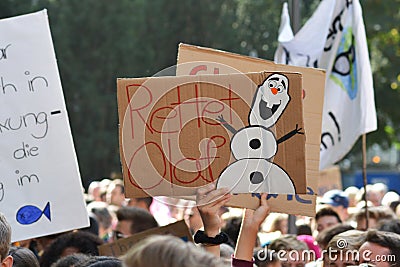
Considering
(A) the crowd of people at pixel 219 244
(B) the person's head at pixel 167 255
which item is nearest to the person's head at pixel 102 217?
(A) the crowd of people at pixel 219 244

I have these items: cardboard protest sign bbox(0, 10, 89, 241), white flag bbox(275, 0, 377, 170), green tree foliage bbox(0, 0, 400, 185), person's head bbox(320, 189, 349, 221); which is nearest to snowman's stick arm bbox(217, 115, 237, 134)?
cardboard protest sign bbox(0, 10, 89, 241)

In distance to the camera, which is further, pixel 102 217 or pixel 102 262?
pixel 102 217

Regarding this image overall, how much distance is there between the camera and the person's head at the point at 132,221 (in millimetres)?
7227

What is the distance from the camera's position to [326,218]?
7863 mm

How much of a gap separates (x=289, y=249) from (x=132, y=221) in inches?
65.5

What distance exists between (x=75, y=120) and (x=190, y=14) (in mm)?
5071

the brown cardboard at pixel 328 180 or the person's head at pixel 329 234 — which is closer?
the person's head at pixel 329 234

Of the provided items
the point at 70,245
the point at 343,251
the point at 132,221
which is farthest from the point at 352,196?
the point at 343,251

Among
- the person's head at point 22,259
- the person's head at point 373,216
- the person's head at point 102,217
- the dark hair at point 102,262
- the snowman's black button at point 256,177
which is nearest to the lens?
the dark hair at point 102,262

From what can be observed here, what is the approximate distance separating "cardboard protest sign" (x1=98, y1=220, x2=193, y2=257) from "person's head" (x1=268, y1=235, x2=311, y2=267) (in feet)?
1.63

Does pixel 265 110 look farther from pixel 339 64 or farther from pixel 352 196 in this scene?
pixel 352 196

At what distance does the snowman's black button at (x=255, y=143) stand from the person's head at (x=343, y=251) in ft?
3.49

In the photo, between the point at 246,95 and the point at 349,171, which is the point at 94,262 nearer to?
the point at 246,95

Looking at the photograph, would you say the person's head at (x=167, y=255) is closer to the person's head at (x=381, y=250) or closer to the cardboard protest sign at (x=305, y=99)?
the cardboard protest sign at (x=305, y=99)
